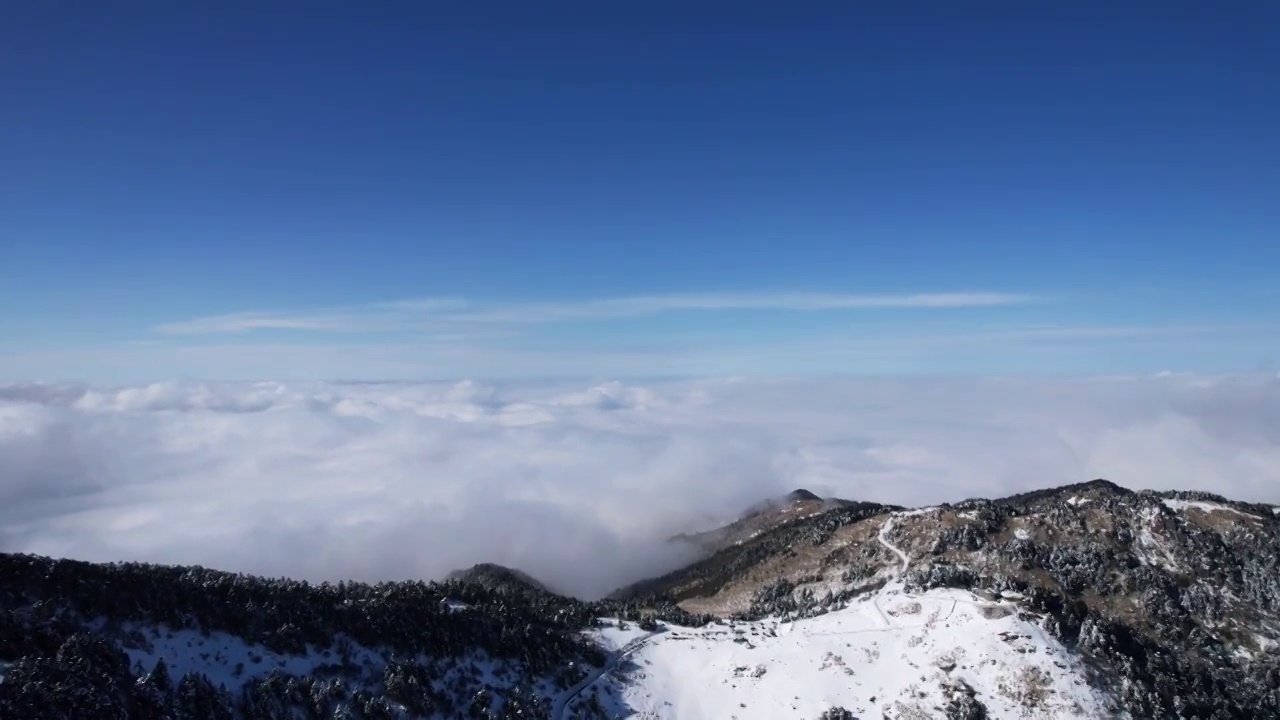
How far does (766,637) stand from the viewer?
4840 inches

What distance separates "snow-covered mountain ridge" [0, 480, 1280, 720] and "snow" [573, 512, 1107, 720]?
0.40 metres

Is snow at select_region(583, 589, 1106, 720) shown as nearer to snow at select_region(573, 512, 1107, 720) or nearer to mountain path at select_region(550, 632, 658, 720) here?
snow at select_region(573, 512, 1107, 720)

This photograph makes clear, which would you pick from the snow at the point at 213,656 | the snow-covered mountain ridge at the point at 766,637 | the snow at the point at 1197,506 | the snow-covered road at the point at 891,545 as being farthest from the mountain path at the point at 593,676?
the snow at the point at 1197,506

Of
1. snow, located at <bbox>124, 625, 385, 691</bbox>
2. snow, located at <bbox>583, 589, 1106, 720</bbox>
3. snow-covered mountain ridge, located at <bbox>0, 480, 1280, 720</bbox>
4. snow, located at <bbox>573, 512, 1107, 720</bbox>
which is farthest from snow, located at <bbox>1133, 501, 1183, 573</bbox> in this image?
snow, located at <bbox>124, 625, 385, 691</bbox>

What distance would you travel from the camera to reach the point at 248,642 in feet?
282

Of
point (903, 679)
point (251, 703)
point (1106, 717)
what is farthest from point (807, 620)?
point (251, 703)

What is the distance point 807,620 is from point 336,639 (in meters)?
86.4

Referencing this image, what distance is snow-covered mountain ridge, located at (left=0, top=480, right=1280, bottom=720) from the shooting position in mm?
76875

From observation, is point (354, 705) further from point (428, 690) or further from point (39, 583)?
point (39, 583)

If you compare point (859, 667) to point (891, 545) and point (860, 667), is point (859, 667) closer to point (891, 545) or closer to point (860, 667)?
point (860, 667)

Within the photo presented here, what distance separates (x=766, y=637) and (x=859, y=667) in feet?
61.9

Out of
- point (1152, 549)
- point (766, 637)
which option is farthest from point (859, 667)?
point (1152, 549)

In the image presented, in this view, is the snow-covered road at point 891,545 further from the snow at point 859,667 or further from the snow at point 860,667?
the snow at point 860,667

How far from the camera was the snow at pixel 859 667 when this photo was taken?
9944cm
